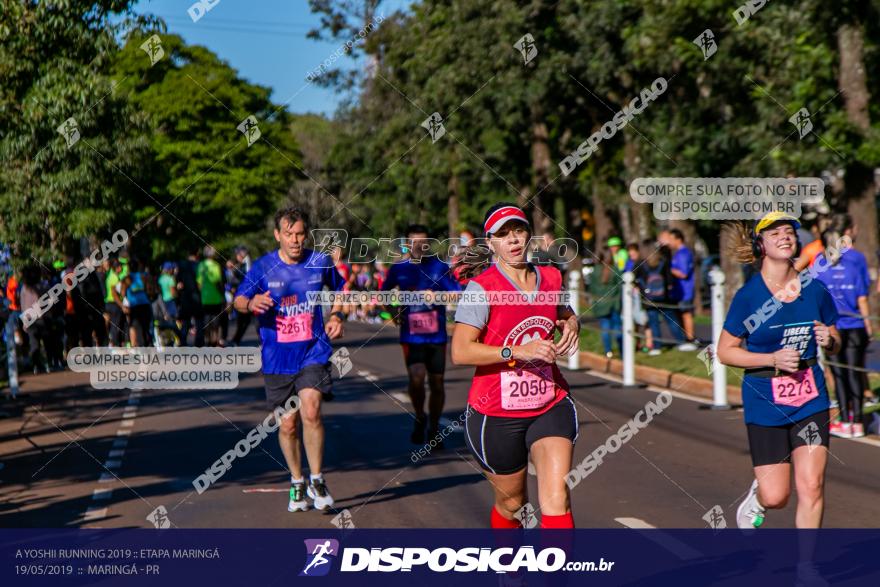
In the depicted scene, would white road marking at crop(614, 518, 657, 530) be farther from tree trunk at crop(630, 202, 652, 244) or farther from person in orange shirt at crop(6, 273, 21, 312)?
tree trunk at crop(630, 202, 652, 244)

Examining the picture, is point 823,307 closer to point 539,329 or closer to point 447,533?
point 539,329

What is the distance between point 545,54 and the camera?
3153 centimetres

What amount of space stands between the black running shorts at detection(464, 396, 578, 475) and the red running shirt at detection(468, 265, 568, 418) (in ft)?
0.11

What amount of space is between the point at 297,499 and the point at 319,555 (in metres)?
1.70

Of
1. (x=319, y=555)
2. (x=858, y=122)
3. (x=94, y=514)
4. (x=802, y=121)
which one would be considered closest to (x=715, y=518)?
(x=319, y=555)

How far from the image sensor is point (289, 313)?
29.9 feet

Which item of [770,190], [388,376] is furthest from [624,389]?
[770,190]

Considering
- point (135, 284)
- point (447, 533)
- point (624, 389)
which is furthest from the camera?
point (135, 284)

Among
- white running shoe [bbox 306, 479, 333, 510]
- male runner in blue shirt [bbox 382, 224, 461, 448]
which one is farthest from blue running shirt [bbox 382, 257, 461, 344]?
white running shoe [bbox 306, 479, 333, 510]

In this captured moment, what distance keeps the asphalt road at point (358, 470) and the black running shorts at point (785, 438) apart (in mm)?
1556

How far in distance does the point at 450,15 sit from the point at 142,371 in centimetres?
1547

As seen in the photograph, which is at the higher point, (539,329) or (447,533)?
(539,329)

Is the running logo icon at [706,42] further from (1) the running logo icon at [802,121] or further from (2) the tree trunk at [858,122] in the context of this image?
(2) the tree trunk at [858,122]

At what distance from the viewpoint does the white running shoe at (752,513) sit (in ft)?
22.5
